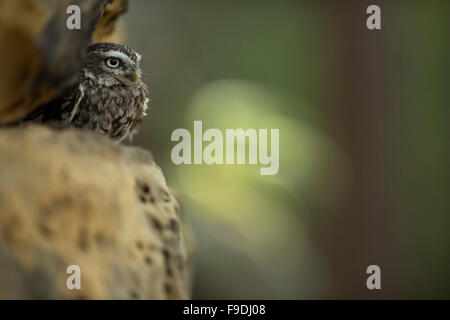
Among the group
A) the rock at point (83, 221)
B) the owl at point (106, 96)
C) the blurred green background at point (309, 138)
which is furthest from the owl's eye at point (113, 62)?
the blurred green background at point (309, 138)

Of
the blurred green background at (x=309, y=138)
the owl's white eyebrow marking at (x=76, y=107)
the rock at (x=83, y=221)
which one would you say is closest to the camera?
the rock at (x=83, y=221)

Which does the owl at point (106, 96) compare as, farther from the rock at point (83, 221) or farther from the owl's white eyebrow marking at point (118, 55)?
the rock at point (83, 221)

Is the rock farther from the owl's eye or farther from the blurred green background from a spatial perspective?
the blurred green background

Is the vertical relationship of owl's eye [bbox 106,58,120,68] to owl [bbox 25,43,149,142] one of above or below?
above

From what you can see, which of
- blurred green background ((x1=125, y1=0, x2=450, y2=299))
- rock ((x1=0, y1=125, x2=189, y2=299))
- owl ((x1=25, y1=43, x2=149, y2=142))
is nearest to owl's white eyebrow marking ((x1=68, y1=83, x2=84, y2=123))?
owl ((x1=25, y1=43, x2=149, y2=142))

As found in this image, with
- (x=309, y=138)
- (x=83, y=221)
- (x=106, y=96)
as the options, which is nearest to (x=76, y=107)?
(x=106, y=96)
